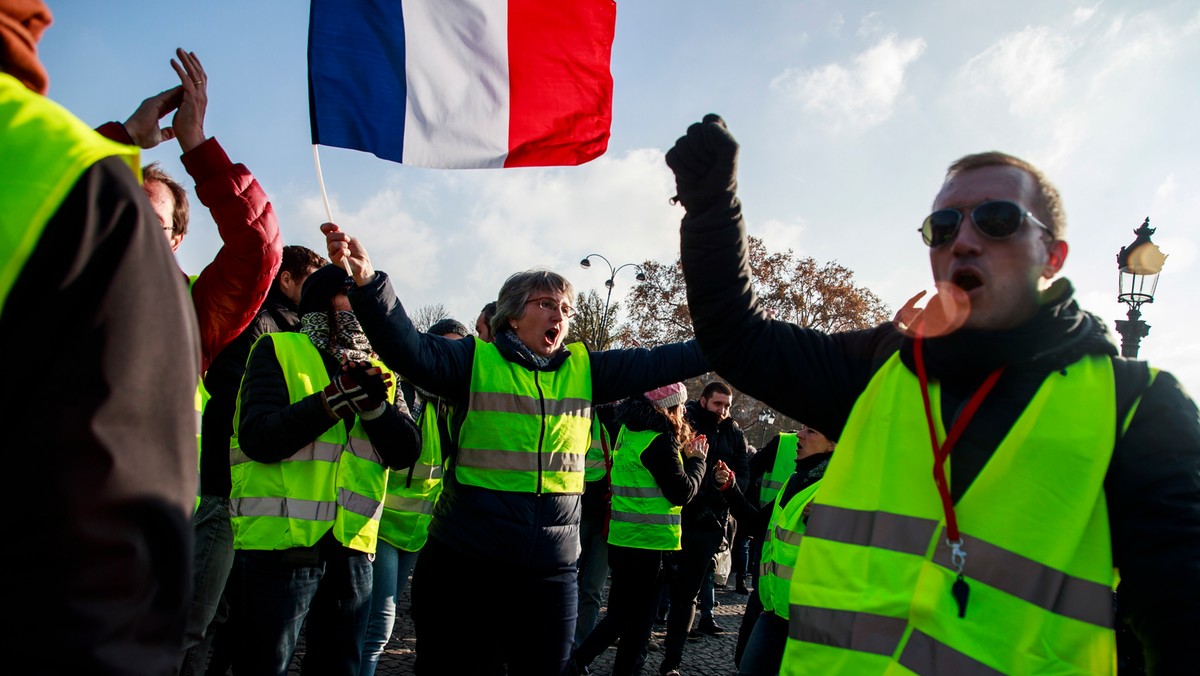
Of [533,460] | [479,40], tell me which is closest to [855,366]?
[533,460]

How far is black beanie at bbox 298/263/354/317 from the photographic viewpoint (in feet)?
10.9

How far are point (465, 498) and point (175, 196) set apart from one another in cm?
153

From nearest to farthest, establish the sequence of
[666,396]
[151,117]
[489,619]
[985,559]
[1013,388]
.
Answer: [985,559]
[1013,388]
[151,117]
[489,619]
[666,396]

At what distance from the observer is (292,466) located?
2961mm

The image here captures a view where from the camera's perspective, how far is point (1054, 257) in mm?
1771

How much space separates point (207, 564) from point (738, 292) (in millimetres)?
2411

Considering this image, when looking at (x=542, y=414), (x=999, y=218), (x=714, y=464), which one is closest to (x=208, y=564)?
(x=542, y=414)

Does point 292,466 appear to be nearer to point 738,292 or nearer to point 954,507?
point 738,292

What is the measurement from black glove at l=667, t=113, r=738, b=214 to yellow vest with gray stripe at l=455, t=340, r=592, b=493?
1473 millimetres

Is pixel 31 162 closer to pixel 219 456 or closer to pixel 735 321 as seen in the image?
pixel 735 321

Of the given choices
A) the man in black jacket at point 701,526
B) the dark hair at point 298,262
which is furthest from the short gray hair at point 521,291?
the man in black jacket at point 701,526

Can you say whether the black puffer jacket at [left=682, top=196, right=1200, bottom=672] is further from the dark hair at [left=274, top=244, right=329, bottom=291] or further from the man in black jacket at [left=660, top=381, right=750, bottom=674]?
the man in black jacket at [left=660, top=381, right=750, bottom=674]

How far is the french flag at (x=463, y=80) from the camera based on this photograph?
3.19m

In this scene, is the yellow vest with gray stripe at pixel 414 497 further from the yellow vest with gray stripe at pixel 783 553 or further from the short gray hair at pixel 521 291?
the yellow vest with gray stripe at pixel 783 553
